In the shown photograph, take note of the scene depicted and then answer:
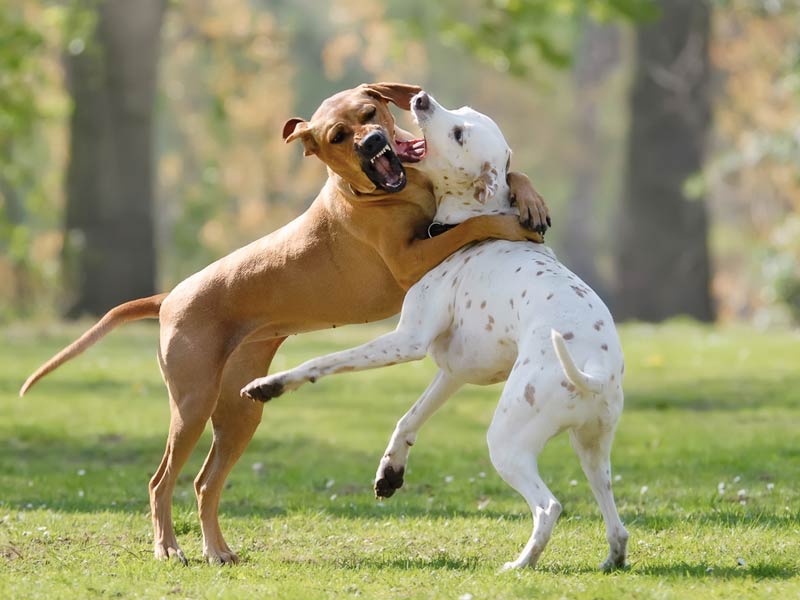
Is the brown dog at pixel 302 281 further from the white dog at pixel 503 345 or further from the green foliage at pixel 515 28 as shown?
the green foliage at pixel 515 28

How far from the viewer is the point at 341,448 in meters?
10.6

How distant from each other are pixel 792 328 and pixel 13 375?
36.3 feet

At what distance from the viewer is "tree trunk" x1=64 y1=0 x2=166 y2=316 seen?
2219cm

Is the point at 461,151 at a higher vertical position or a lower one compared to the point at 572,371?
higher

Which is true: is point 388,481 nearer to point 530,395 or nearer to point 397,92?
point 530,395

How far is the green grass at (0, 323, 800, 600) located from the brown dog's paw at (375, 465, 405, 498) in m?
0.31

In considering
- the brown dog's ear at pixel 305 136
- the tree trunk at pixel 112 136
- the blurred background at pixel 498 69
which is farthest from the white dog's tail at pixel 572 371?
the tree trunk at pixel 112 136

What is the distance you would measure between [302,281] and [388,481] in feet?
3.79

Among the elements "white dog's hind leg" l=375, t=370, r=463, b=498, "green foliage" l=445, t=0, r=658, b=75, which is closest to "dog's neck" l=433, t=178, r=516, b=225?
"white dog's hind leg" l=375, t=370, r=463, b=498

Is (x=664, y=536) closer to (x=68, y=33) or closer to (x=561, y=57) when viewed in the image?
(x=561, y=57)

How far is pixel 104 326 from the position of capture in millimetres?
7102

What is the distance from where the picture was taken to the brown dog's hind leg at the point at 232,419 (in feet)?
23.1

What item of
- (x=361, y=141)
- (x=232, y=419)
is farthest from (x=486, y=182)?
(x=232, y=419)

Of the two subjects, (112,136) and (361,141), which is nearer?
(361,141)
